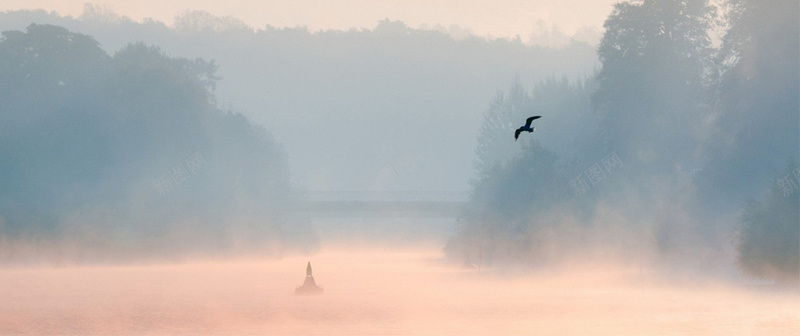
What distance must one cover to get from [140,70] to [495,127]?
66.4 metres

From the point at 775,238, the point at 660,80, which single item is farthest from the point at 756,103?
the point at 775,238

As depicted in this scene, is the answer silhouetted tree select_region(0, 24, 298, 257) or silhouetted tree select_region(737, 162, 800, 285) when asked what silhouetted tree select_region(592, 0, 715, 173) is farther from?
silhouetted tree select_region(0, 24, 298, 257)

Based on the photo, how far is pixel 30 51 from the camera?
13162 cm

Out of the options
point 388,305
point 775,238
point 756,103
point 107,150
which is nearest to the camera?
point 388,305

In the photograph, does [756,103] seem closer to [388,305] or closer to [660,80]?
[660,80]

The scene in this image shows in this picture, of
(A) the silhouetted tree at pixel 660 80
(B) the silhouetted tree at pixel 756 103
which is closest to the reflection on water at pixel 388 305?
(B) the silhouetted tree at pixel 756 103

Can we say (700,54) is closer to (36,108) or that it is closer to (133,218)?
(133,218)

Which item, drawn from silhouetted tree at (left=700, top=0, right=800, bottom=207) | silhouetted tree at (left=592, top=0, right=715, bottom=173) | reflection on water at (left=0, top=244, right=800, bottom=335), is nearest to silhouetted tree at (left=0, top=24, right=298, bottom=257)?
reflection on water at (left=0, top=244, right=800, bottom=335)

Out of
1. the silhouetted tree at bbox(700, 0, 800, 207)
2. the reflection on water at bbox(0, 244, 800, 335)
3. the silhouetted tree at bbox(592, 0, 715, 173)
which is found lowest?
the reflection on water at bbox(0, 244, 800, 335)

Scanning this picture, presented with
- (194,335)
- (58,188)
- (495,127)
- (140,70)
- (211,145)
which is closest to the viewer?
(194,335)

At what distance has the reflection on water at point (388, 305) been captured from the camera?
52000 mm

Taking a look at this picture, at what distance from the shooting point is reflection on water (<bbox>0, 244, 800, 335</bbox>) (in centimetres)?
5200

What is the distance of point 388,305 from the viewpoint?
6644cm

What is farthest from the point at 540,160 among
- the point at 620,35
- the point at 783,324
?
the point at 783,324
